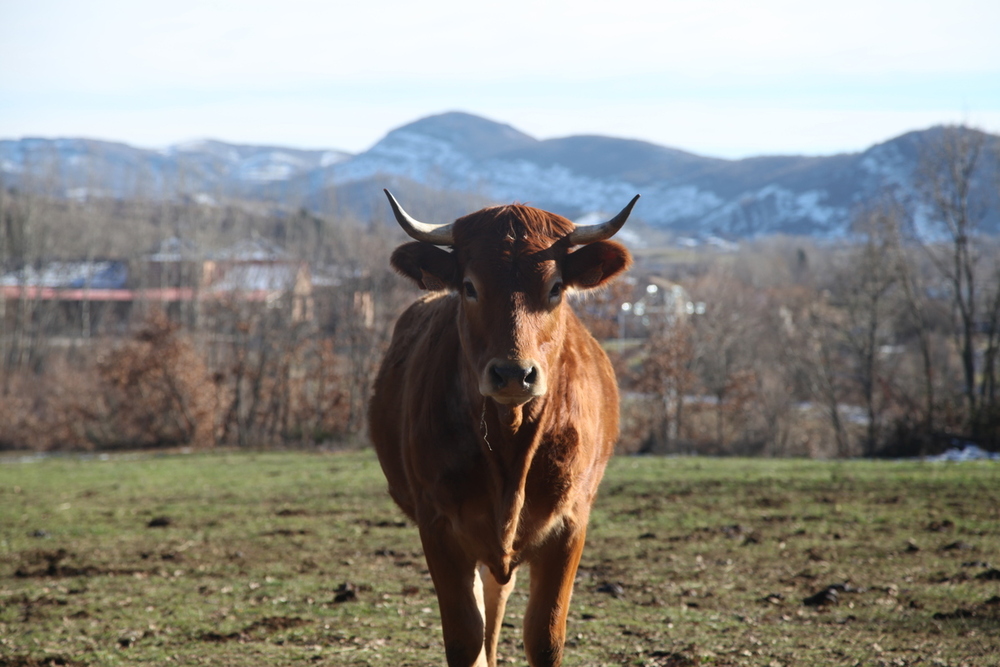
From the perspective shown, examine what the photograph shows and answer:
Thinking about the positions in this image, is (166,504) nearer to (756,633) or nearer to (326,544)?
(326,544)

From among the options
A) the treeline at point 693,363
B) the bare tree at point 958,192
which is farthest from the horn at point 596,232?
the bare tree at point 958,192

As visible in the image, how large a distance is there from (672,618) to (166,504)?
33.9 ft

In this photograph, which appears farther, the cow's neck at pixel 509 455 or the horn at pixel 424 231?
the horn at pixel 424 231

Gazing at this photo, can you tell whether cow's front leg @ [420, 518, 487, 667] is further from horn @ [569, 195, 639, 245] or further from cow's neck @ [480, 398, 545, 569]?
horn @ [569, 195, 639, 245]

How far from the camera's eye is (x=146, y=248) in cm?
8469

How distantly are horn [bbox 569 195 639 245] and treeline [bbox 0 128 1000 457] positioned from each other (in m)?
21.0

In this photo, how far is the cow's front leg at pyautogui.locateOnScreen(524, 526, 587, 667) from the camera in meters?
4.69

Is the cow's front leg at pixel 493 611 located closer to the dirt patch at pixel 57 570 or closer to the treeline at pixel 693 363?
the dirt patch at pixel 57 570

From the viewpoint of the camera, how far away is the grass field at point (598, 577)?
243 inches

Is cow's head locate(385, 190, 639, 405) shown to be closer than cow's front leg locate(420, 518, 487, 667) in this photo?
Yes

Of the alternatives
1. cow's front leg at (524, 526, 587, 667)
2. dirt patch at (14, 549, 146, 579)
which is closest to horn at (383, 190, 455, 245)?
cow's front leg at (524, 526, 587, 667)

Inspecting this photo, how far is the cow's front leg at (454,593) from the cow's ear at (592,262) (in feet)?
5.08

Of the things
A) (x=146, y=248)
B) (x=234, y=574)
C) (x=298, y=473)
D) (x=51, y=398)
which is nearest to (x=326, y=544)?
(x=234, y=574)

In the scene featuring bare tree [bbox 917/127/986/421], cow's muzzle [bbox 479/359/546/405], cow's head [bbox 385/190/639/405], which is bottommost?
cow's muzzle [bbox 479/359/546/405]
